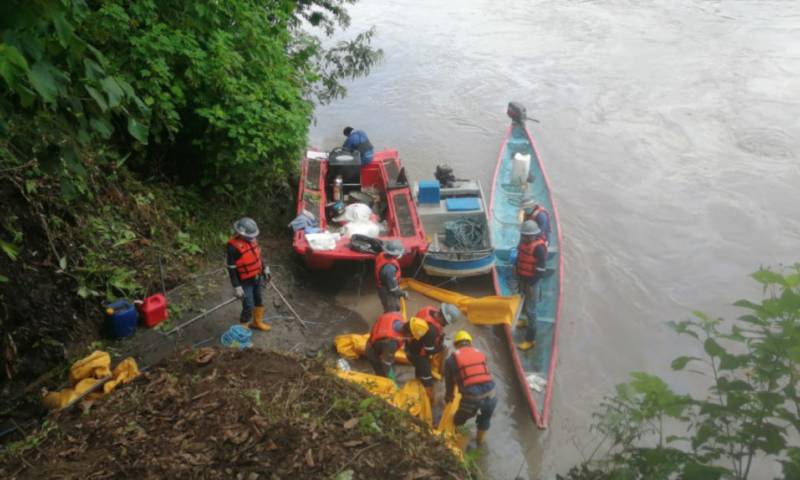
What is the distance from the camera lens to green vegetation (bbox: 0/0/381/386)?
6.63m

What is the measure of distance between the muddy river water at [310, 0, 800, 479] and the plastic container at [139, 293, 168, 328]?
3.33 meters

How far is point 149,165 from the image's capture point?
32.2 feet

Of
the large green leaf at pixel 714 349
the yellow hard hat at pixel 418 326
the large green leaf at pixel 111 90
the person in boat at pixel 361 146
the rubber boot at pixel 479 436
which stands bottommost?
the rubber boot at pixel 479 436

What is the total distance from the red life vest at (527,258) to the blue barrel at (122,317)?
535cm

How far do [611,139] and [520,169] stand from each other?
6010 mm

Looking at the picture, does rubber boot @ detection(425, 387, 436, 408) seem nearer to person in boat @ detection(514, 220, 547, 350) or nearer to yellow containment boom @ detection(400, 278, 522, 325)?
yellow containment boom @ detection(400, 278, 522, 325)

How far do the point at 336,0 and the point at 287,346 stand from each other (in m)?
8.19

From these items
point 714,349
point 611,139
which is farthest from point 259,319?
point 611,139

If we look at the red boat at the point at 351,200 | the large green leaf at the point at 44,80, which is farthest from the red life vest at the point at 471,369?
the large green leaf at the point at 44,80

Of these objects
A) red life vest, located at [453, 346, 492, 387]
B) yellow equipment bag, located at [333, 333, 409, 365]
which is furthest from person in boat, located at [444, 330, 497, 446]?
yellow equipment bag, located at [333, 333, 409, 365]

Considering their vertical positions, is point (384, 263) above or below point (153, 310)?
above

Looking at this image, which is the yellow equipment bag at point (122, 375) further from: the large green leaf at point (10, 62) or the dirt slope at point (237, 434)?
the large green leaf at point (10, 62)

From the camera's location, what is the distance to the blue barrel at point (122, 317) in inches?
299

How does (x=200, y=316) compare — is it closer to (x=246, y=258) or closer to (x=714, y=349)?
(x=246, y=258)
